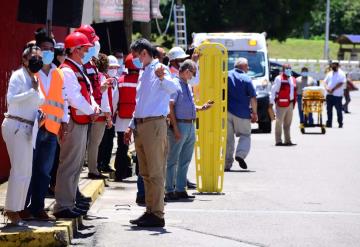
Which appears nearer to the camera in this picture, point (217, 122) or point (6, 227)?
point (6, 227)

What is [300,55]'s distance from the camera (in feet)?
306

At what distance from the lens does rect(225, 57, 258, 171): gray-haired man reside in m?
18.7

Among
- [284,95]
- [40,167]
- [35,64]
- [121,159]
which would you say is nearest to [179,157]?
[121,159]

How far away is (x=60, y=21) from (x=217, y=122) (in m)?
3.43

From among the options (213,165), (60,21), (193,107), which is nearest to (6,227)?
(60,21)

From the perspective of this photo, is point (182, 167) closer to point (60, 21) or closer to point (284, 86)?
point (60, 21)

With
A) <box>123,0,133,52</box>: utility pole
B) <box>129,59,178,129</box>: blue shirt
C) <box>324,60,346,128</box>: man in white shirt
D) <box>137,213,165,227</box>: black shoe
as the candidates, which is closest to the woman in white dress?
<box>129,59,178,129</box>: blue shirt

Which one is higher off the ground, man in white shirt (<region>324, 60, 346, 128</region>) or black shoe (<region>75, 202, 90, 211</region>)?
black shoe (<region>75, 202, 90, 211</region>)

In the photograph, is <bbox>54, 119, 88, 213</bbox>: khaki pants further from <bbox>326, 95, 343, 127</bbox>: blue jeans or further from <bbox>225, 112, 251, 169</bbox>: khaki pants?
<bbox>326, 95, 343, 127</bbox>: blue jeans

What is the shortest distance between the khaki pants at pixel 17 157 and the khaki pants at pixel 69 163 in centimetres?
98

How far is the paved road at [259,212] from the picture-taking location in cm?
1084

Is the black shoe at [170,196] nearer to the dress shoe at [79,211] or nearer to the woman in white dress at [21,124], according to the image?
the dress shoe at [79,211]

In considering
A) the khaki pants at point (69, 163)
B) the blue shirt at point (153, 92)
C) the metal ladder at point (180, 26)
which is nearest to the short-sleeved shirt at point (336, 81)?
the metal ladder at point (180, 26)

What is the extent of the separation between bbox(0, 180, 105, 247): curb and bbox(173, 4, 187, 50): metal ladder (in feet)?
93.9
